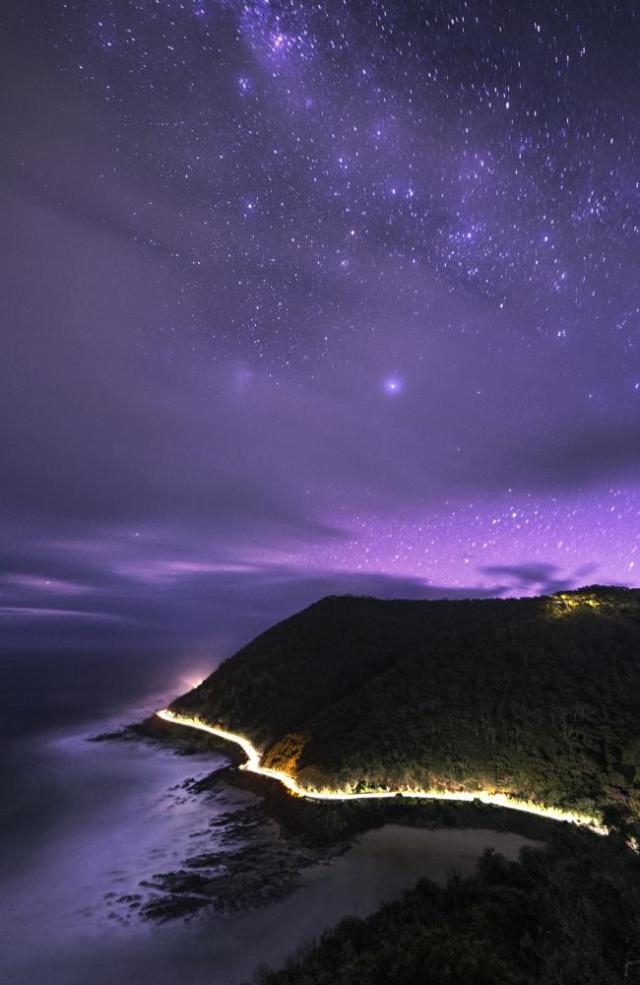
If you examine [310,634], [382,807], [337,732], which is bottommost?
[382,807]

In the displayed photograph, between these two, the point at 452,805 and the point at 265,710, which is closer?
the point at 452,805

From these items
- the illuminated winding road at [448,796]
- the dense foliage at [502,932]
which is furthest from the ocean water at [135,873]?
the illuminated winding road at [448,796]

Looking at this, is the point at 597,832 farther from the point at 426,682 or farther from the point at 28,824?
the point at 28,824

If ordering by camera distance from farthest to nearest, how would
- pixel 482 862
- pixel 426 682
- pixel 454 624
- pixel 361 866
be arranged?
pixel 454 624
pixel 426 682
pixel 361 866
pixel 482 862

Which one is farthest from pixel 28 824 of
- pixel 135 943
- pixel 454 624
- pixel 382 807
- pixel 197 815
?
pixel 454 624

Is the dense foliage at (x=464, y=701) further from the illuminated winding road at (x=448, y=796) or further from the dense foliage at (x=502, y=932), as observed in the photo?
the dense foliage at (x=502, y=932)

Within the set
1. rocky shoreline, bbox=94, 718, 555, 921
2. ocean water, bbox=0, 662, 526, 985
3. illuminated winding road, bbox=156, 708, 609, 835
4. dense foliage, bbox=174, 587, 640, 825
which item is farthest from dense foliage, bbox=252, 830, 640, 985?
dense foliage, bbox=174, 587, 640, 825
